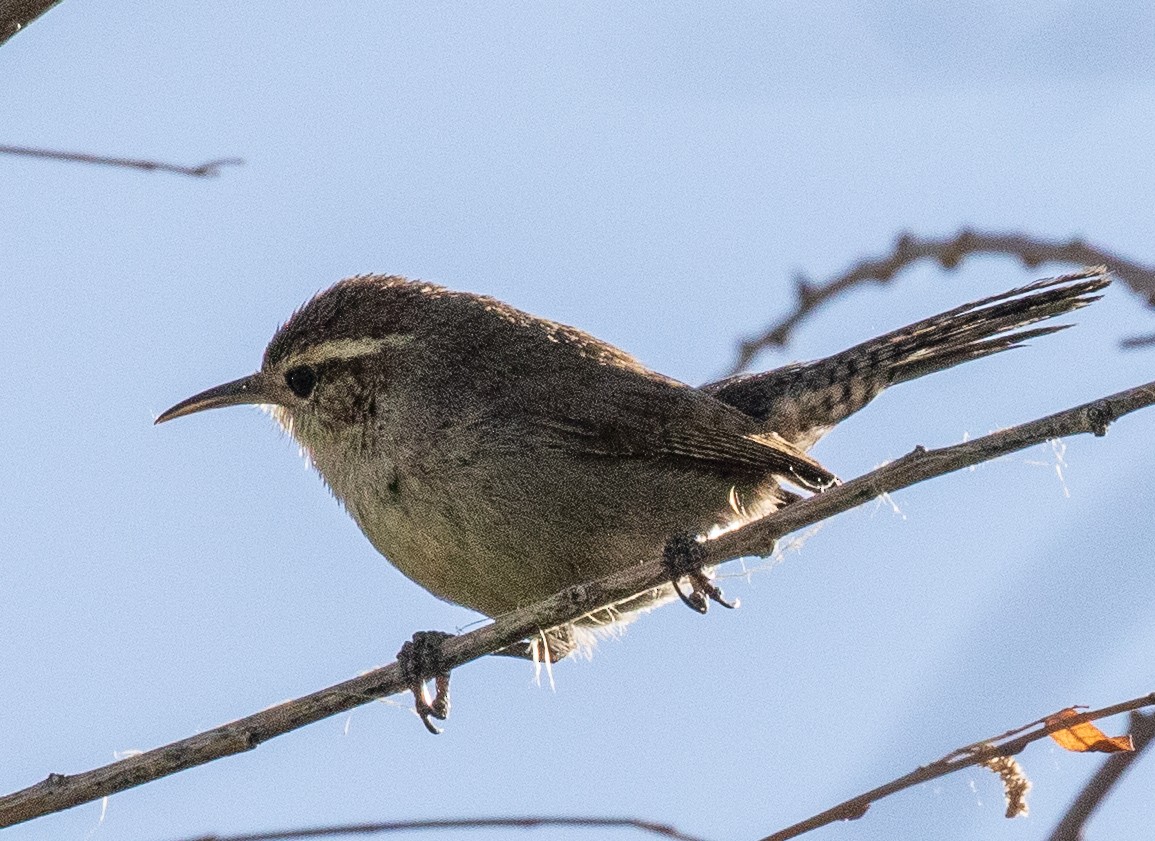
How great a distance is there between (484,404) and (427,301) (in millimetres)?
857

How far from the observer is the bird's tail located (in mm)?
5445

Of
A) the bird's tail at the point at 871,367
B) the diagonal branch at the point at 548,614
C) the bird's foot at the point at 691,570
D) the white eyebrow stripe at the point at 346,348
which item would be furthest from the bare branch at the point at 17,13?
the bird's tail at the point at 871,367

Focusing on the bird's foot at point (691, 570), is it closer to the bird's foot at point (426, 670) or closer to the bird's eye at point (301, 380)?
the bird's foot at point (426, 670)

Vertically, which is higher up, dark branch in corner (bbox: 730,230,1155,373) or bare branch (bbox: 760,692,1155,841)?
dark branch in corner (bbox: 730,230,1155,373)

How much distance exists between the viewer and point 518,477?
15.8 ft

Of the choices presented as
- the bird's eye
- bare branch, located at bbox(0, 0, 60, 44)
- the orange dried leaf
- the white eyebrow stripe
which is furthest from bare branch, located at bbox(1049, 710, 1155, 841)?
Result: the bird's eye

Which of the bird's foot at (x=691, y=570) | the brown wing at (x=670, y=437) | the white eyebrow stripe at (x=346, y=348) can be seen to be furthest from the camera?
the white eyebrow stripe at (x=346, y=348)

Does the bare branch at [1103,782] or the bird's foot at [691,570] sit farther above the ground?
the bird's foot at [691,570]

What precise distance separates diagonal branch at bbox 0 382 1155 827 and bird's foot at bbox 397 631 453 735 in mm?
245

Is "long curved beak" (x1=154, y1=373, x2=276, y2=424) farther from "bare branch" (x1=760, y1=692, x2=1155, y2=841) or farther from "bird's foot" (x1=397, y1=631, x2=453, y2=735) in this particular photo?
"bare branch" (x1=760, y1=692, x2=1155, y2=841)

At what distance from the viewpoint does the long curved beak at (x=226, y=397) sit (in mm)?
5727

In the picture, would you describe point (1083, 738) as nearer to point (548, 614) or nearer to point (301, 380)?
point (548, 614)

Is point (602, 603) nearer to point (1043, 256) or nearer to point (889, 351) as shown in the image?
point (1043, 256)

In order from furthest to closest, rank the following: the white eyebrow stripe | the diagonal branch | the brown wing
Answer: the white eyebrow stripe
the brown wing
the diagonal branch
